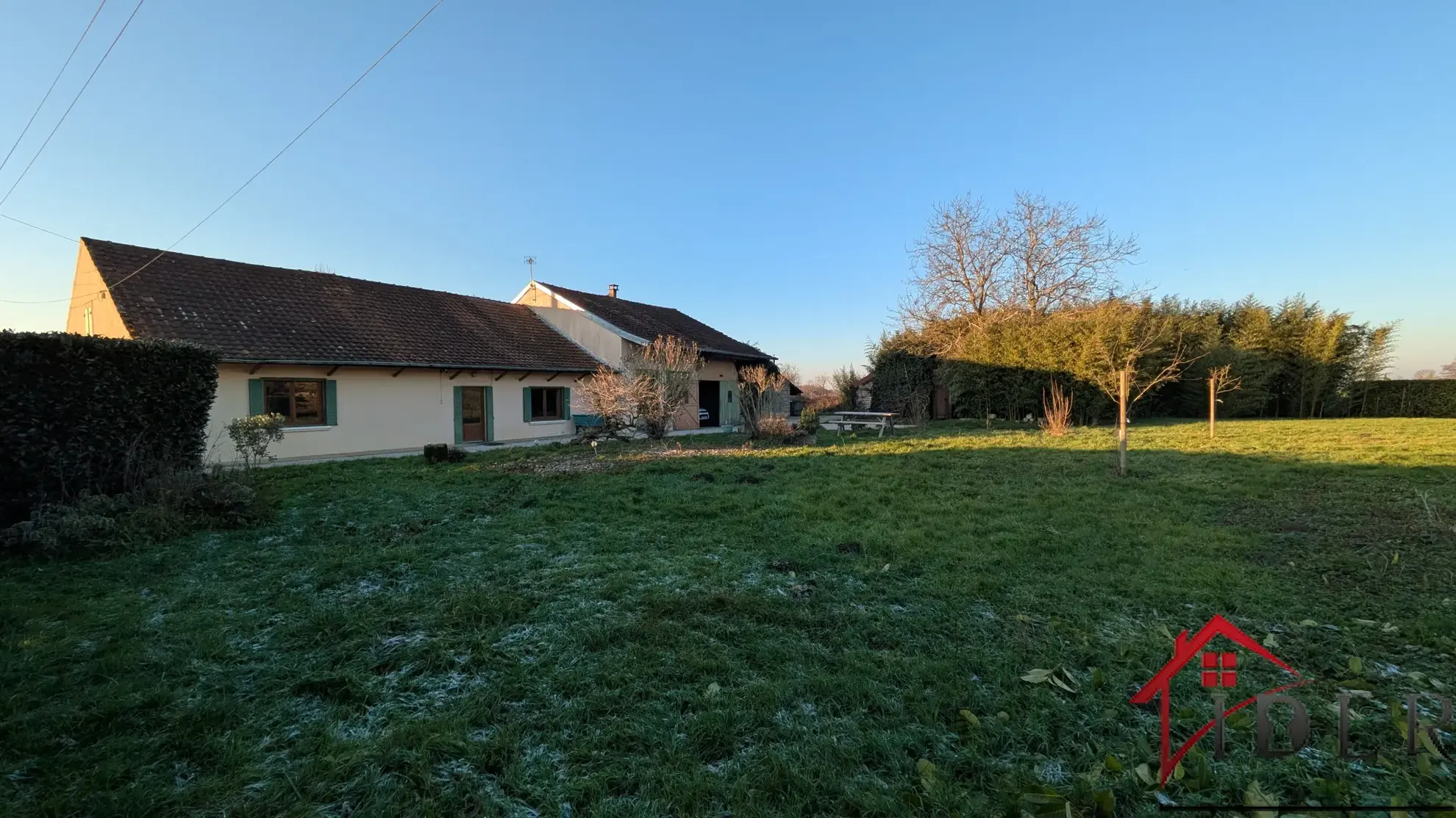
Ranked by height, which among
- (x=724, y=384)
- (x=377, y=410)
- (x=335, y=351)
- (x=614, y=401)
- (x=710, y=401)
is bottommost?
(x=377, y=410)

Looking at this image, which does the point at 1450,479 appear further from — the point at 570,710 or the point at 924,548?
the point at 570,710

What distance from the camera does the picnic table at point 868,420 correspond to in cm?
1432

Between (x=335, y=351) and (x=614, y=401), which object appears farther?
Result: (x=335, y=351)

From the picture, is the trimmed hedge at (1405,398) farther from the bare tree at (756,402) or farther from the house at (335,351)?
the house at (335,351)

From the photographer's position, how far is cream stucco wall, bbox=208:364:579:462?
10875 millimetres

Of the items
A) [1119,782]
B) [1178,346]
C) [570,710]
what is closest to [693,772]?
[570,710]

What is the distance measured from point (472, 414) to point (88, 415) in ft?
29.6

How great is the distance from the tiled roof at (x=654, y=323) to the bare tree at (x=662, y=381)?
14.4 ft

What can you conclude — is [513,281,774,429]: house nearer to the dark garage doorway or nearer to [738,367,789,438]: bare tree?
the dark garage doorway

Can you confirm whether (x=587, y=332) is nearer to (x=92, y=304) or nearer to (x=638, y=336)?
(x=638, y=336)

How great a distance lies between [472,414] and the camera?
14930 millimetres

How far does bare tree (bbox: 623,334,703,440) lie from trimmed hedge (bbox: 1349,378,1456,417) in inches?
961

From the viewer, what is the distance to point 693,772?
2033 millimetres

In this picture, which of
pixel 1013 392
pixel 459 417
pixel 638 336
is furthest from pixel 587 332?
pixel 1013 392
